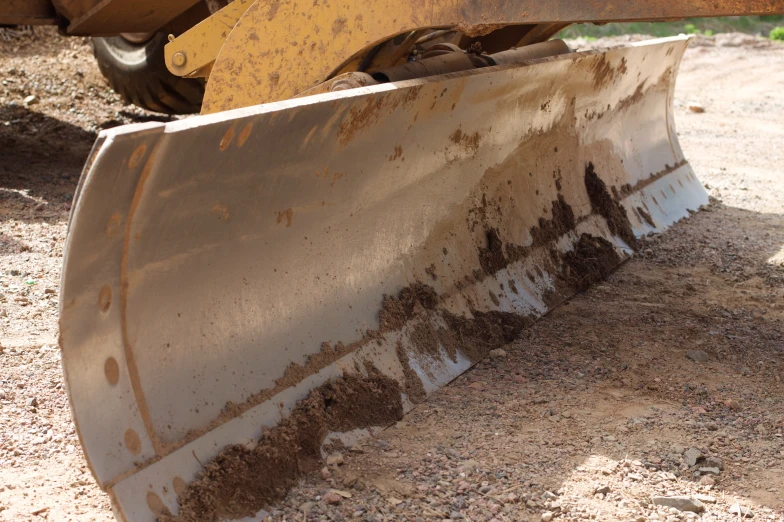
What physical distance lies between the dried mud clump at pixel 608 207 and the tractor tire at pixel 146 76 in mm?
3003

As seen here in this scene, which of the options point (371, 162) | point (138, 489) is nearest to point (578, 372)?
point (371, 162)

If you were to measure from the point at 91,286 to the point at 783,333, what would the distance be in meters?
2.96

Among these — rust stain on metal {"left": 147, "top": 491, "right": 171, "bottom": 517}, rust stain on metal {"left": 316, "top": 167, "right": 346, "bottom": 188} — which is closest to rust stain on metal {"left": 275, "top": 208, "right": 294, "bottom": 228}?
rust stain on metal {"left": 316, "top": 167, "right": 346, "bottom": 188}

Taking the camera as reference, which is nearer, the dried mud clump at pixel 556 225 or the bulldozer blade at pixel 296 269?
the bulldozer blade at pixel 296 269

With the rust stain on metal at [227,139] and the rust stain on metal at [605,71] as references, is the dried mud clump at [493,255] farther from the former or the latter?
the rust stain on metal at [227,139]

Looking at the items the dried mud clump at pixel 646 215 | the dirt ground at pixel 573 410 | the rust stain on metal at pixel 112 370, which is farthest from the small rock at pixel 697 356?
the rust stain on metal at pixel 112 370

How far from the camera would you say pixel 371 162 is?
285 centimetres

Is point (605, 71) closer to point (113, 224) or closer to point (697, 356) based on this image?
point (697, 356)

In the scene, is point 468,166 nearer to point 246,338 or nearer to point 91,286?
point 246,338

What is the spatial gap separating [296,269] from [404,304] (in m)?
0.56

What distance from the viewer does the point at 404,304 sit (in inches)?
120

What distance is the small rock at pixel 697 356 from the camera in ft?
11.1

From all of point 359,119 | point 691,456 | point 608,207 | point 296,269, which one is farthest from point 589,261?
point 296,269

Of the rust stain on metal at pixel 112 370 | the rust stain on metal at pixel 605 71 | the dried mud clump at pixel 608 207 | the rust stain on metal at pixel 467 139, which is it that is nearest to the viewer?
the rust stain on metal at pixel 112 370
